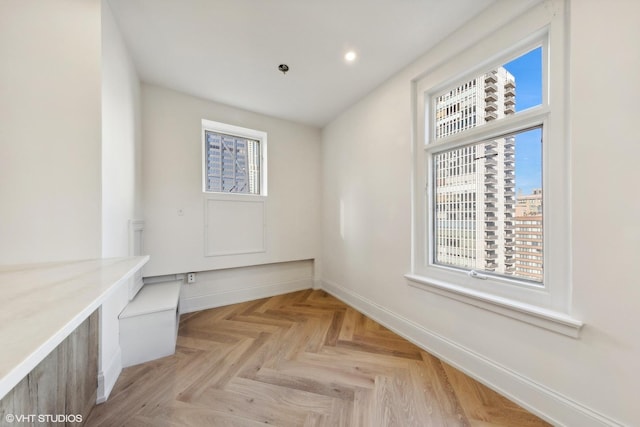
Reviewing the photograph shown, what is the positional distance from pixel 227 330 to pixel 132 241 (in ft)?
3.98

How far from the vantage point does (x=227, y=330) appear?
7.50 ft

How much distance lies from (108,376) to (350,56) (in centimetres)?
304

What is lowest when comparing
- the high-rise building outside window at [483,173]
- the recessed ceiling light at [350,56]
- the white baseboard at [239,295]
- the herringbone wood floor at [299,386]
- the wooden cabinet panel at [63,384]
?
the herringbone wood floor at [299,386]

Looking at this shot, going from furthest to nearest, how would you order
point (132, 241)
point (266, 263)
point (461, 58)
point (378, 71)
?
1. point (266, 263)
2. point (378, 71)
3. point (132, 241)
4. point (461, 58)

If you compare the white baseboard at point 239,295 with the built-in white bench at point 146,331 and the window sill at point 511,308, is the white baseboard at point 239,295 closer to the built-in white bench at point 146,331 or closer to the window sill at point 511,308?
the built-in white bench at point 146,331

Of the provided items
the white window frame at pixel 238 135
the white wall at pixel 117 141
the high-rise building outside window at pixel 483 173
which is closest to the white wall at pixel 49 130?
the white wall at pixel 117 141

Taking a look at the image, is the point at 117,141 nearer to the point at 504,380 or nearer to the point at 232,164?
the point at 232,164

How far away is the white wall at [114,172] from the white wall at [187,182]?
1.33 feet

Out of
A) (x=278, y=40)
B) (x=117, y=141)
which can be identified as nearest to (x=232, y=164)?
(x=117, y=141)

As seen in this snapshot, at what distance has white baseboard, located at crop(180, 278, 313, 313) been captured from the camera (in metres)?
2.73

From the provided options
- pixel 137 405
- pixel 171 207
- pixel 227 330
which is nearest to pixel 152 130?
pixel 171 207

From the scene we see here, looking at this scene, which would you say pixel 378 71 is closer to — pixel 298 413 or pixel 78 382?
pixel 298 413

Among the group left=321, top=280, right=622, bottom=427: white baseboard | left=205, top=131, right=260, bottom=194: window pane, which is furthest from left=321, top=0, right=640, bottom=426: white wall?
left=205, top=131, right=260, bottom=194: window pane

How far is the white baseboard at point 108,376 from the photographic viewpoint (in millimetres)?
1404
